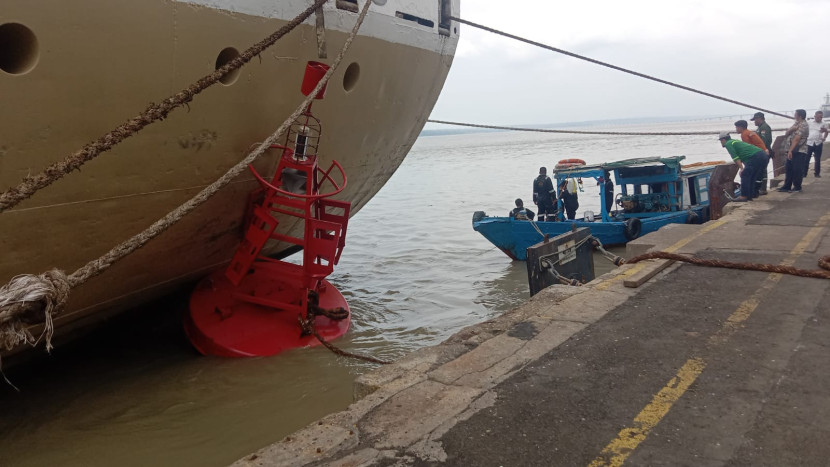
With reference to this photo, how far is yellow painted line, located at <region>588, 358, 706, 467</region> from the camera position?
9.04ft

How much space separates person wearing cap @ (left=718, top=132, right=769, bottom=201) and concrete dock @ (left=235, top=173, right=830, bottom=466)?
5585 millimetres

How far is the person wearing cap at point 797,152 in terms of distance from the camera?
34.9ft

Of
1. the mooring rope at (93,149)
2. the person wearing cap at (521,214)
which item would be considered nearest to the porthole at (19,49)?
the mooring rope at (93,149)

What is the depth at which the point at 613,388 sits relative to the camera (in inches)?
135

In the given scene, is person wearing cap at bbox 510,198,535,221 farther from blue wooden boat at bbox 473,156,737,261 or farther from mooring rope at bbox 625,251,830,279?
mooring rope at bbox 625,251,830,279

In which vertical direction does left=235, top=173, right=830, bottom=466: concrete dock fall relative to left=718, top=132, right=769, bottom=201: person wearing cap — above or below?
below

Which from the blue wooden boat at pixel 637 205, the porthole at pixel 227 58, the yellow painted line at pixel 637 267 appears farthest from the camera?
the blue wooden boat at pixel 637 205

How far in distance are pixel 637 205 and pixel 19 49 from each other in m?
11.8

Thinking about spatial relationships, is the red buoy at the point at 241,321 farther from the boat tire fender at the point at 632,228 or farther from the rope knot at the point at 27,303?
the boat tire fender at the point at 632,228

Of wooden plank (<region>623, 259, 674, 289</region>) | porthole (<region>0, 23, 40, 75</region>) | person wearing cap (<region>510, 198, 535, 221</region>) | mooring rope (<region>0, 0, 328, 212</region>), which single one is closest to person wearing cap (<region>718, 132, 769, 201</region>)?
person wearing cap (<region>510, 198, 535, 221</region>)

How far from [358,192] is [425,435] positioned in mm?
5548

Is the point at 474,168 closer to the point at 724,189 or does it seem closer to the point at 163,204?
the point at 724,189

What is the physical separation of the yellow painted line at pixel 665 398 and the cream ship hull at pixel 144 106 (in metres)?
3.97

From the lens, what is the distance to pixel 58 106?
4113mm
